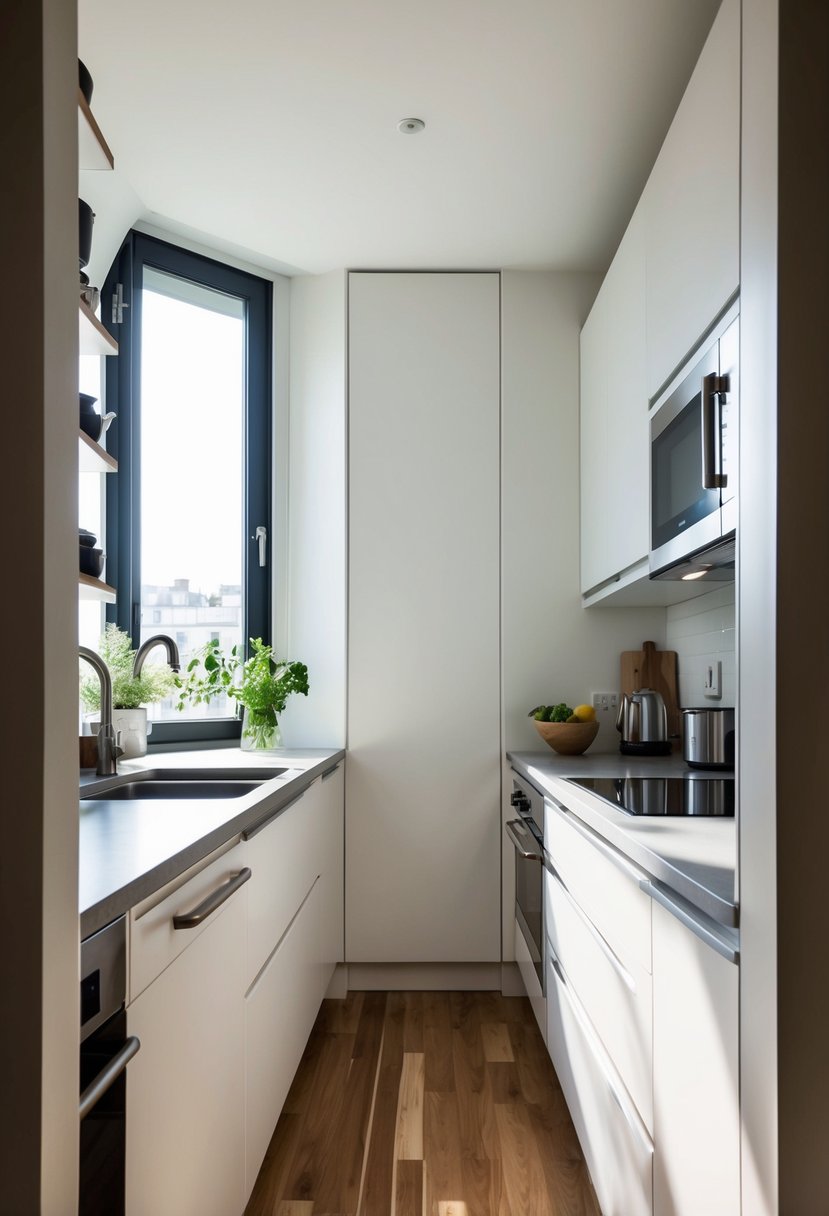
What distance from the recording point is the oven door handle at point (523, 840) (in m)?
2.51

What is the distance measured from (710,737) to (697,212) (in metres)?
1.35

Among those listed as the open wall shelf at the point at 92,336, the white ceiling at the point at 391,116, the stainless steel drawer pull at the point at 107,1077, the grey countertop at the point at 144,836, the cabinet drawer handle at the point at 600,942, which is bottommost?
the cabinet drawer handle at the point at 600,942

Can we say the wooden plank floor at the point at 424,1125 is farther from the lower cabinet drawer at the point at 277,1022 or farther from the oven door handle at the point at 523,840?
the oven door handle at the point at 523,840

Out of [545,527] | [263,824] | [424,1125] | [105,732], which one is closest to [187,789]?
[105,732]

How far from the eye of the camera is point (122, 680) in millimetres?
2855

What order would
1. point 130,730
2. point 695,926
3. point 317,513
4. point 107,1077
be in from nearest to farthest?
point 107,1077 → point 695,926 → point 130,730 → point 317,513

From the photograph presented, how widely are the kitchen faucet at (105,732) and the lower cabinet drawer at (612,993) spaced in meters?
1.21

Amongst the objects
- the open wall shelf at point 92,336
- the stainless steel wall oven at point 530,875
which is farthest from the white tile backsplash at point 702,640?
the open wall shelf at point 92,336

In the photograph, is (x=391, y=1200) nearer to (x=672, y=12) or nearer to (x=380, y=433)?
(x=380, y=433)

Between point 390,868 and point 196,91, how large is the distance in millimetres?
2556

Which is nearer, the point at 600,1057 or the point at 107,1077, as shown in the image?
the point at 107,1077

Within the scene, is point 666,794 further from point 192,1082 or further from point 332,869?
point 332,869

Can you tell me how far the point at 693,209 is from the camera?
5.81 ft

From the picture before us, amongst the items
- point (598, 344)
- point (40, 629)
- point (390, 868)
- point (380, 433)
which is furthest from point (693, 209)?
point (390, 868)
